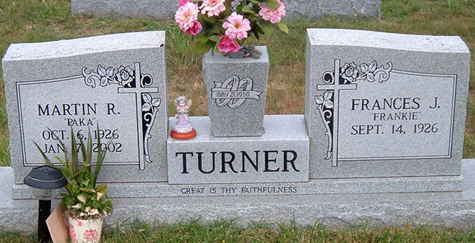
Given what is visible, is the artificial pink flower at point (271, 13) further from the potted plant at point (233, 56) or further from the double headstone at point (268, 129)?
the double headstone at point (268, 129)

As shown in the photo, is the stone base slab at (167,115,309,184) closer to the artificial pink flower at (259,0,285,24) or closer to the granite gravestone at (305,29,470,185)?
the granite gravestone at (305,29,470,185)

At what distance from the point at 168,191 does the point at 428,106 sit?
1.72 m

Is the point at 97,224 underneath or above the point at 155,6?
underneath

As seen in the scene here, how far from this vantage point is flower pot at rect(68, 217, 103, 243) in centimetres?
425

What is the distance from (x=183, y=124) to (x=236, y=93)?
0.41 m

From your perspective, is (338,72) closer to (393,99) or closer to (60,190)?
(393,99)

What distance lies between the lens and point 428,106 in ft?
14.7

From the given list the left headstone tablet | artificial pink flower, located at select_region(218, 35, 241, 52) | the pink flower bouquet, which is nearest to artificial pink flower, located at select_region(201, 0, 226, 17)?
the pink flower bouquet

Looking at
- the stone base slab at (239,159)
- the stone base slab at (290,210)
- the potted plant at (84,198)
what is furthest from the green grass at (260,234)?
the stone base slab at (239,159)

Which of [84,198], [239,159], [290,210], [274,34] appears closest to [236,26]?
[239,159]

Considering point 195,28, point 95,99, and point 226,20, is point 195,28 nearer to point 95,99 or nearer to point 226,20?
point 226,20

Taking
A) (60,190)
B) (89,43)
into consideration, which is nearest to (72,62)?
(89,43)

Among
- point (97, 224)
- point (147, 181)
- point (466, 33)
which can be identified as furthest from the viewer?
point (466, 33)

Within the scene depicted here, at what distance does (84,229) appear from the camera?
4.26 m
